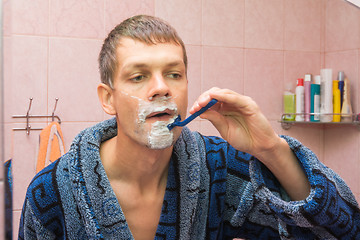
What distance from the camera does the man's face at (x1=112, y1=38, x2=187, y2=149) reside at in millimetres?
721

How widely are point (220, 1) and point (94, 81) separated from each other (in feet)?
2.26

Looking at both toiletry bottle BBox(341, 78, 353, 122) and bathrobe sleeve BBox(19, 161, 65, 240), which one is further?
toiletry bottle BBox(341, 78, 353, 122)

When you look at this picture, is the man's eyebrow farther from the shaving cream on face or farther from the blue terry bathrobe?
the blue terry bathrobe

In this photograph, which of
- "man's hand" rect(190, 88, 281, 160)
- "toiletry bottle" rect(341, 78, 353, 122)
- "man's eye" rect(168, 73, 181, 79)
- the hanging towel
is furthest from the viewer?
"toiletry bottle" rect(341, 78, 353, 122)

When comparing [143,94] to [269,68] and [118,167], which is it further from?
[269,68]

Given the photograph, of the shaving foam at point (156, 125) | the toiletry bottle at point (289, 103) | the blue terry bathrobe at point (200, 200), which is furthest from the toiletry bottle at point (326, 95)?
the shaving foam at point (156, 125)

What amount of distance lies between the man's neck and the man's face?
0.28ft

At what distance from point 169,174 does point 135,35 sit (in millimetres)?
344

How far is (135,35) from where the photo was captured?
77 cm

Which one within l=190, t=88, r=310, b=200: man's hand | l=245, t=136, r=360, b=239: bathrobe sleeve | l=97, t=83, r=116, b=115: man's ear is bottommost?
l=245, t=136, r=360, b=239: bathrobe sleeve

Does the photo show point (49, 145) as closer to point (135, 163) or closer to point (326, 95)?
point (135, 163)

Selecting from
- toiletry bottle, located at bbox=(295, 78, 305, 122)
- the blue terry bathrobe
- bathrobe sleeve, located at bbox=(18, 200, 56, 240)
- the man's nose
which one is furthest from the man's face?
toiletry bottle, located at bbox=(295, 78, 305, 122)

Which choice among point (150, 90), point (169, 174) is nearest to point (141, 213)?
point (169, 174)

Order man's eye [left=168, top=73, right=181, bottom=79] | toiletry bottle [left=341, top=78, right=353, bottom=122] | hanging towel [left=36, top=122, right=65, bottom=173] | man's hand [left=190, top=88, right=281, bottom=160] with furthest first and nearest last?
toiletry bottle [left=341, top=78, right=353, bottom=122] → hanging towel [left=36, top=122, right=65, bottom=173] → man's eye [left=168, top=73, right=181, bottom=79] → man's hand [left=190, top=88, right=281, bottom=160]
